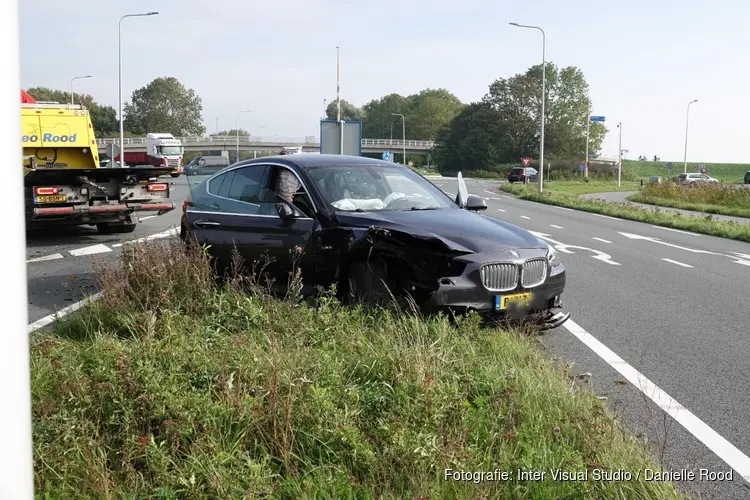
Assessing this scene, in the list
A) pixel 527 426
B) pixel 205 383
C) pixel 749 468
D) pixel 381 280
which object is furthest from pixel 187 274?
pixel 749 468

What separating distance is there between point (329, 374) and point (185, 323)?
1590mm

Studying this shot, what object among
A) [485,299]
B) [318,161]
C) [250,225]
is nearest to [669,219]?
[318,161]

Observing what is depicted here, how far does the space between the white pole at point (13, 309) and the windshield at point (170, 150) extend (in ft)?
206

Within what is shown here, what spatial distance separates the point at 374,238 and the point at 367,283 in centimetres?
37

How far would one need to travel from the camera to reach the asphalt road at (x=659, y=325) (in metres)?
4.17

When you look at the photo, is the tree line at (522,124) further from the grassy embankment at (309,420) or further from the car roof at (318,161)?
the grassy embankment at (309,420)

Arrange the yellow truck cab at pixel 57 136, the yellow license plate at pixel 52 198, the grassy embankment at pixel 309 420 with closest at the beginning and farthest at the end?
the grassy embankment at pixel 309 420 < the yellow license plate at pixel 52 198 < the yellow truck cab at pixel 57 136

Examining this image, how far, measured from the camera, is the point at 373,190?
7.08 m

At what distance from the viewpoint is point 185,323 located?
5156mm

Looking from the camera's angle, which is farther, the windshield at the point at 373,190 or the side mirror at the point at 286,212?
the windshield at the point at 373,190

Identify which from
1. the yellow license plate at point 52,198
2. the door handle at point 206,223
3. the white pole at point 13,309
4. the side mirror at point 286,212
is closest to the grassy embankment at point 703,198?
the yellow license plate at point 52,198

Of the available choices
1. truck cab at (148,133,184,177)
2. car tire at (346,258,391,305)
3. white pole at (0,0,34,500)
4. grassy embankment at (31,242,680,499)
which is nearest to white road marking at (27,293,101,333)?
grassy embankment at (31,242,680,499)

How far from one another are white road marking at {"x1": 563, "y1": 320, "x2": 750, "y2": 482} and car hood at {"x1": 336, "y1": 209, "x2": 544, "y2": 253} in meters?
1.07

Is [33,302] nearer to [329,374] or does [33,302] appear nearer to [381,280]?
[381,280]
